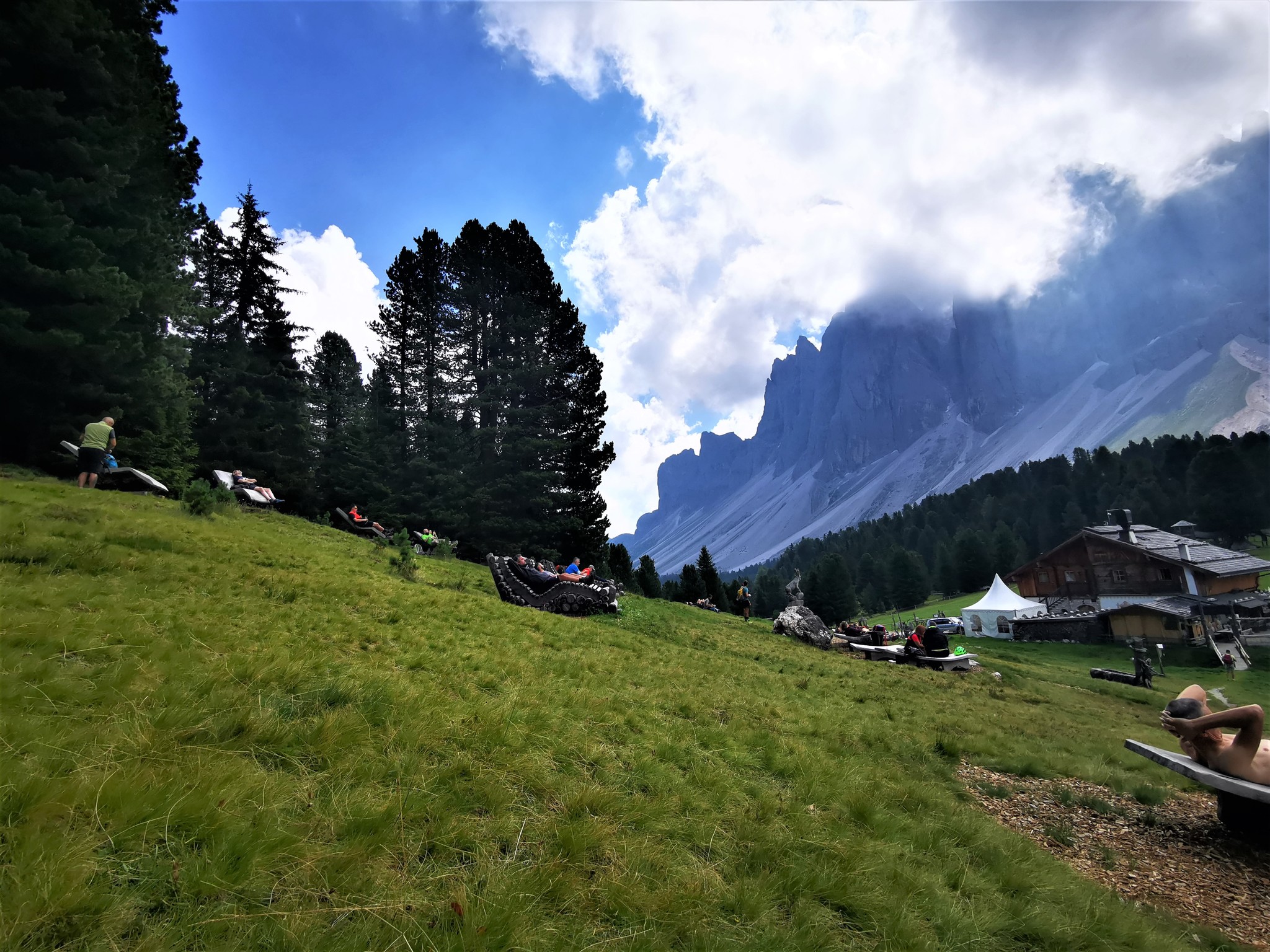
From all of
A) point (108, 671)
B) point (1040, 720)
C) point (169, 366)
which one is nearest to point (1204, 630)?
point (1040, 720)

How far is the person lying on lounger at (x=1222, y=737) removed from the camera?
522 centimetres

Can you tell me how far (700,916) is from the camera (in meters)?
3.02

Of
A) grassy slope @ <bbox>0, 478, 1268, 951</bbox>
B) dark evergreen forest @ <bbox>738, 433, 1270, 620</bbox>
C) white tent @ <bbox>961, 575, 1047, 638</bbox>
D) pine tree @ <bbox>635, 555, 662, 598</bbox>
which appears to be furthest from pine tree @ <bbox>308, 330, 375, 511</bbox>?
dark evergreen forest @ <bbox>738, 433, 1270, 620</bbox>

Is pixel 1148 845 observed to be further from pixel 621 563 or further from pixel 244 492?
pixel 621 563

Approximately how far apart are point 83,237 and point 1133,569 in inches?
2924

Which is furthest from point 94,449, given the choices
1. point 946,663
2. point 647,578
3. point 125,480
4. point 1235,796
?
point 647,578

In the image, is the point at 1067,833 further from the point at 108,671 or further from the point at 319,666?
the point at 108,671

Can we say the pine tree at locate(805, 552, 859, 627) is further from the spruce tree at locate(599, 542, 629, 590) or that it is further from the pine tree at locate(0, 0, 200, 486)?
the pine tree at locate(0, 0, 200, 486)

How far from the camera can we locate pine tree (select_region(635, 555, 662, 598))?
211 ft

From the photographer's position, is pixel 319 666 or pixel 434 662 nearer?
pixel 319 666

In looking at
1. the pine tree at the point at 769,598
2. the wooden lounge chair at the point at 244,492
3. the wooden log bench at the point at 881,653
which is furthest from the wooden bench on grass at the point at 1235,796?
the pine tree at the point at 769,598

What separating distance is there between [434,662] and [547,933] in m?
4.33

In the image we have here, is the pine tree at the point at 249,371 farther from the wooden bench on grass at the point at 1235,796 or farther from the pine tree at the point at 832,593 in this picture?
the pine tree at the point at 832,593

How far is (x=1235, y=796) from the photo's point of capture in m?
5.73
